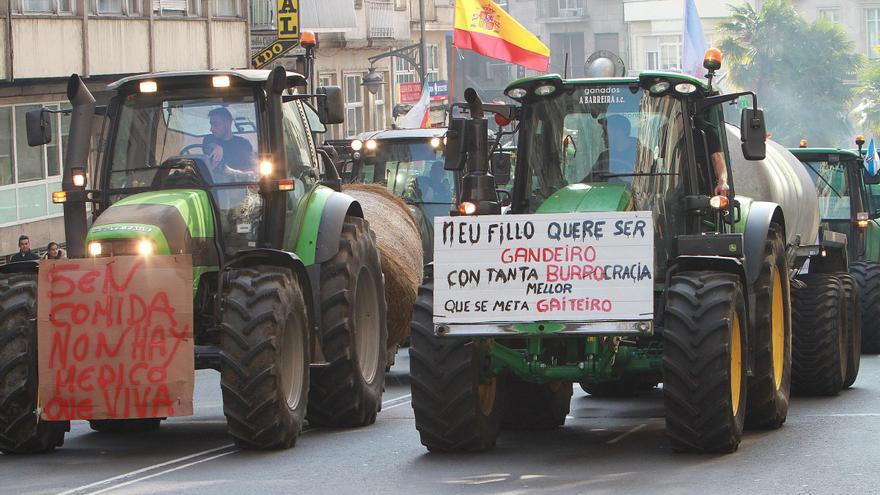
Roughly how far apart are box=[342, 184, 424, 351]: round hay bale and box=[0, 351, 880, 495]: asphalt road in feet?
7.68

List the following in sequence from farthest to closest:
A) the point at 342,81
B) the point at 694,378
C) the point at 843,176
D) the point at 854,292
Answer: the point at 342,81, the point at 843,176, the point at 854,292, the point at 694,378

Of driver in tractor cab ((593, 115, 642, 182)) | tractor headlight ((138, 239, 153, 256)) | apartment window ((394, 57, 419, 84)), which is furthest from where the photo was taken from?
apartment window ((394, 57, 419, 84))

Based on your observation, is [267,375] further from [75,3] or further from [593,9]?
[593,9]

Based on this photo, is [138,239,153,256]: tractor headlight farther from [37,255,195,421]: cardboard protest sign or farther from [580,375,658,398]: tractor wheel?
[580,375,658,398]: tractor wheel

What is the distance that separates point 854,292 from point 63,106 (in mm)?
21202

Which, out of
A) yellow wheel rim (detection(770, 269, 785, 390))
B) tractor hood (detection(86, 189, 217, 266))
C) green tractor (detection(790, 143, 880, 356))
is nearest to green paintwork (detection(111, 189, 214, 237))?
tractor hood (detection(86, 189, 217, 266))

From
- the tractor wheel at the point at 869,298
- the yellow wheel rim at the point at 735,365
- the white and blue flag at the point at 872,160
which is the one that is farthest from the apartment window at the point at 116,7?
the yellow wheel rim at the point at 735,365

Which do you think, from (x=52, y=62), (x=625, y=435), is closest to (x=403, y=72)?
(x=52, y=62)

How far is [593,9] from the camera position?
361ft

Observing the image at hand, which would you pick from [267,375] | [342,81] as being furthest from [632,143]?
[342,81]

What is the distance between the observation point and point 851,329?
17.8 m

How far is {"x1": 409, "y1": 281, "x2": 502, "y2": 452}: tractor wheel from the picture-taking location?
11938 mm

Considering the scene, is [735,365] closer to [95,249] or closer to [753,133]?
[753,133]

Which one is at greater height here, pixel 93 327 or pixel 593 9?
pixel 593 9
